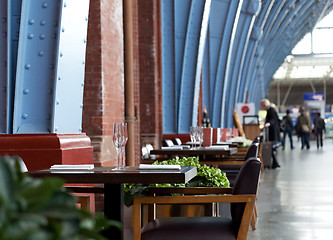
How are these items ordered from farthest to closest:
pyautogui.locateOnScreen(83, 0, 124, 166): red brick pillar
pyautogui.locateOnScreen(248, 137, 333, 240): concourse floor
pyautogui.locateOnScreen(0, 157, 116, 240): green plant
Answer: pyautogui.locateOnScreen(83, 0, 124, 166): red brick pillar, pyautogui.locateOnScreen(248, 137, 333, 240): concourse floor, pyautogui.locateOnScreen(0, 157, 116, 240): green plant

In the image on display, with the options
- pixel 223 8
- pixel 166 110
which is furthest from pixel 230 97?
pixel 166 110

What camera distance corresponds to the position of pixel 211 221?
2816 mm

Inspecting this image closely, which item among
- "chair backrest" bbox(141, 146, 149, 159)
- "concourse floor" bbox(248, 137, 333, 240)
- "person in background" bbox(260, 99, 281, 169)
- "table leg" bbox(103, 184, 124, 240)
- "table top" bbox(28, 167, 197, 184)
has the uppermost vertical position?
"person in background" bbox(260, 99, 281, 169)

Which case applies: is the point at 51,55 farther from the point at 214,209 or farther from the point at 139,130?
the point at 139,130

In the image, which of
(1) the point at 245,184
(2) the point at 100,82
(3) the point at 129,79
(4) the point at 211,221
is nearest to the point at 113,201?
(4) the point at 211,221

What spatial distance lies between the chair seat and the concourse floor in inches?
68.6

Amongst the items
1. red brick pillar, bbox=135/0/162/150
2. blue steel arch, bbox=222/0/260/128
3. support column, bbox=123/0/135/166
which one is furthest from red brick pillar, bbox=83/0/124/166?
blue steel arch, bbox=222/0/260/128

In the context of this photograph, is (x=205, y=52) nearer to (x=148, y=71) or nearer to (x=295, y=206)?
(x=148, y=71)

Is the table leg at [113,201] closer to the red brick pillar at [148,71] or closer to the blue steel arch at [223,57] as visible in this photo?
the red brick pillar at [148,71]

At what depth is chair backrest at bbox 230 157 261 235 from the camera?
272 cm

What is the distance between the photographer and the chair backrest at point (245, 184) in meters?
2.72

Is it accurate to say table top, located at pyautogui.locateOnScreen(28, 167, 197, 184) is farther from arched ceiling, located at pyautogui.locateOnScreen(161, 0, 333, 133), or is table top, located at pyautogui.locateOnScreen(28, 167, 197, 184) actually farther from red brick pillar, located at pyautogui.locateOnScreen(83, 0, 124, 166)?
arched ceiling, located at pyautogui.locateOnScreen(161, 0, 333, 133)

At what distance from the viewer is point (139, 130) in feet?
28.2

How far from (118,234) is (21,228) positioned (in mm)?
1966
